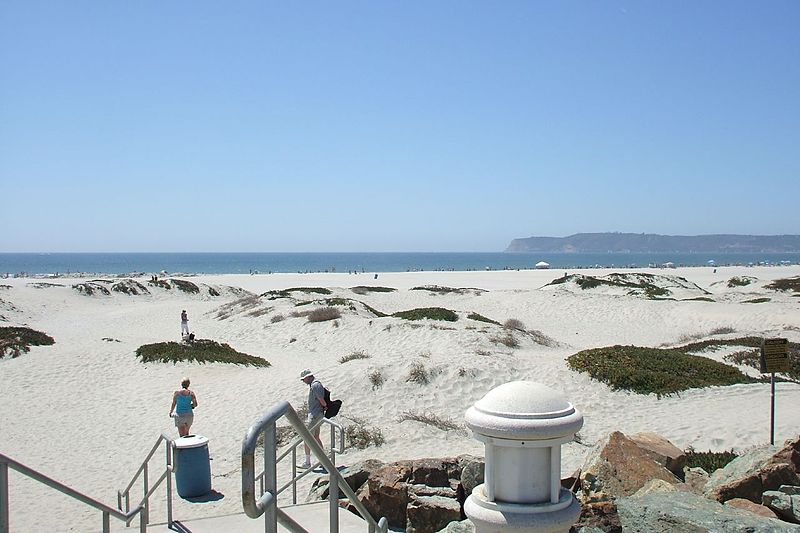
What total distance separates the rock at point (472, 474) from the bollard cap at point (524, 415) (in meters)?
3.85

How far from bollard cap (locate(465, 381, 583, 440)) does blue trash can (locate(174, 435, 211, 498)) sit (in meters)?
6.66

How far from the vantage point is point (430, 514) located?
6.99 metres

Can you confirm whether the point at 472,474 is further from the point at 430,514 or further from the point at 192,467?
the point at 192,467

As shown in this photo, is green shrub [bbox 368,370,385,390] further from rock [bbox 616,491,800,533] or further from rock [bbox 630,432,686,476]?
rock [bbox 616,491,800,533]

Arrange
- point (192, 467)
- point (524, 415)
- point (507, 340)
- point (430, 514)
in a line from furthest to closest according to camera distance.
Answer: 1. point (507, 340)
2. point (192, 467)
3. point (430, 514)
4. point (524, 415)

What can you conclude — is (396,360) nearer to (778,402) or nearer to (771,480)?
(778,402)

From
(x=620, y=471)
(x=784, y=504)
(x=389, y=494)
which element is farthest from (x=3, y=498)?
(x=784, y=504)

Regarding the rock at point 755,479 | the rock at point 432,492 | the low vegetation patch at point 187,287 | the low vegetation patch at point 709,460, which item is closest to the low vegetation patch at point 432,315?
the low vegetation patch at point 709,460

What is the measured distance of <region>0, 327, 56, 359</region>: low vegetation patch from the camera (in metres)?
21.6

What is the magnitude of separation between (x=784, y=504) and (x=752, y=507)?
0.84 ft

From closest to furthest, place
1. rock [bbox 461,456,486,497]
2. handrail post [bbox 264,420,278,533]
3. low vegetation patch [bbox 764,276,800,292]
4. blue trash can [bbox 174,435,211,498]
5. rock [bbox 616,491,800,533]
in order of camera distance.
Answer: handrail post [bbox 264,420,278,533]
rock [bbox 616,491,800,533]
rock [bbox 461,456,486,497]
blue trash can [bbox 174,435,211,498]
low vegetation patch [bbox 764,276,800,292]

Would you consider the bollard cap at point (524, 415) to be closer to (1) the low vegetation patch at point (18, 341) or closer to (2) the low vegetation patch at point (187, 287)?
(1) the low vegetation patch at point (18, 341)

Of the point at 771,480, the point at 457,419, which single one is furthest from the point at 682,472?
the point at 457,419

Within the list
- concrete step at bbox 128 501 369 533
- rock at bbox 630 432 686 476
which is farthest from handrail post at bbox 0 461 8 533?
rock at bbox 630 432 686 476
